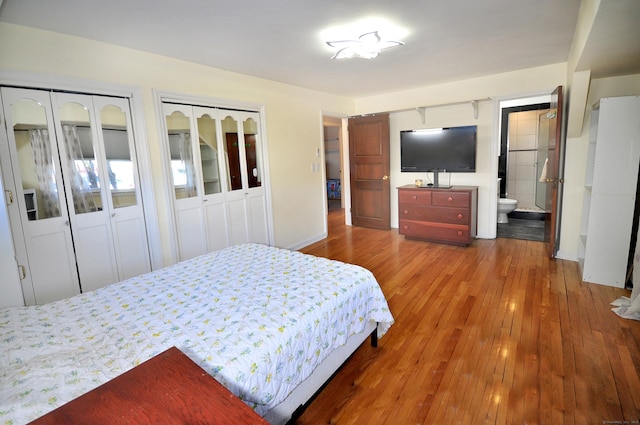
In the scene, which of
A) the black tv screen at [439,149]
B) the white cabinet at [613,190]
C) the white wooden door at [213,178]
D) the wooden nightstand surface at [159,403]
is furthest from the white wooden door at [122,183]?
the white cabinet at [613,190]

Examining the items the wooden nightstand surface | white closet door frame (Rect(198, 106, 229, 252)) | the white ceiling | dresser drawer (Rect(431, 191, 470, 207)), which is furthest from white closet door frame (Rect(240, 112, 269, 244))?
the wooden nightstand surface

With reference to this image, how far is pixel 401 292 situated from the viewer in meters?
3.06

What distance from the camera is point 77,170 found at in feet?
8.50

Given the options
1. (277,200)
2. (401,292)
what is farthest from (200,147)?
(401,292)

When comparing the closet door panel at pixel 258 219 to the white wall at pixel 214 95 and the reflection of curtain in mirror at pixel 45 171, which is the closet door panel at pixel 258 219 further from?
the reflection of curtain in mirror at pixel 45 171

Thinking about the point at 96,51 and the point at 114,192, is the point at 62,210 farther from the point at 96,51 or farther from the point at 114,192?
the point at 96,51

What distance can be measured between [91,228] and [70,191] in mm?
341

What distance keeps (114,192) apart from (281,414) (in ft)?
7.93

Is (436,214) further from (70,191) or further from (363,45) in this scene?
(70,191)

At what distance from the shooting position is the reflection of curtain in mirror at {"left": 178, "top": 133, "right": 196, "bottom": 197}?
129 inches

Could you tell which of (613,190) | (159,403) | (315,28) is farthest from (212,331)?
(613,190)

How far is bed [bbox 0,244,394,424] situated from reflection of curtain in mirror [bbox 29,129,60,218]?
1016mm

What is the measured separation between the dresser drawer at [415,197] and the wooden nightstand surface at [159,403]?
4.06 m

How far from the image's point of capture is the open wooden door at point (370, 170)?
5.24 metres
